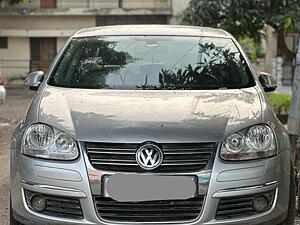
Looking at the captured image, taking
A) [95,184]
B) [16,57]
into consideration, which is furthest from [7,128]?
[16,57]

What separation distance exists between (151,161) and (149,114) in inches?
14.3

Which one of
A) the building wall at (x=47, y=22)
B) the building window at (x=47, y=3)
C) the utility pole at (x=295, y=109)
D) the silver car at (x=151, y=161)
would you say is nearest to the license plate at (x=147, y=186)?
the silver car at (x=151, y=161)

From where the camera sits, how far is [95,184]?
322cm

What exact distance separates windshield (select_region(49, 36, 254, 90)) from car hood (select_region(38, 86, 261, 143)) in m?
0.25

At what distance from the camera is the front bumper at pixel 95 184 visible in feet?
10.6

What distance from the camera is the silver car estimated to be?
323 centimetres

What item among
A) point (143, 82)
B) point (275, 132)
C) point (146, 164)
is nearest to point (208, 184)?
point (146, 164)

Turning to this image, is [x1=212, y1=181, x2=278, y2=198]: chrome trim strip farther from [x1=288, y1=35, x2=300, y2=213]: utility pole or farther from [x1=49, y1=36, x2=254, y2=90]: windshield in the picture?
[x1=288, y1=35, x2=300, y2=213]: utility pole

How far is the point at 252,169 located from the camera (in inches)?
131

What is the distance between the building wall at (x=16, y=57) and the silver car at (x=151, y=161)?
1971 centimetres

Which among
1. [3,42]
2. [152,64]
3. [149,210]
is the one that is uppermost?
[152,64]

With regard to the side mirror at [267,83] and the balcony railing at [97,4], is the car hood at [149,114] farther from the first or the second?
the balcony railing at [97,4]

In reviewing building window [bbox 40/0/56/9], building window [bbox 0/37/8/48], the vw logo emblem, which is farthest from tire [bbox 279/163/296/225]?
building window [bbox 0/37/8/48]

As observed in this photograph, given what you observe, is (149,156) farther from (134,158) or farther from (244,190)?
(244,190)
